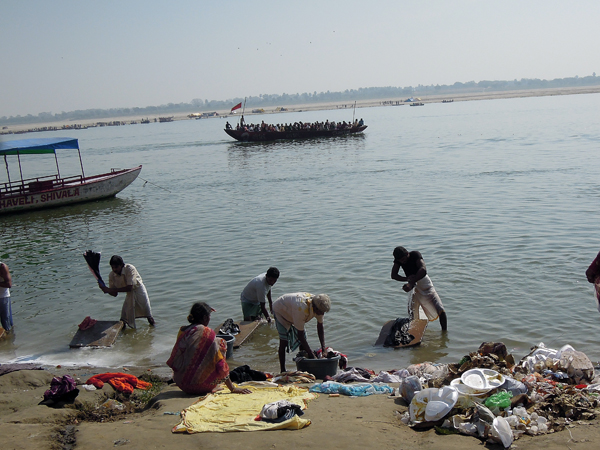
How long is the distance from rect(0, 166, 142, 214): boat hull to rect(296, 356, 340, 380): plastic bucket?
61.0ft

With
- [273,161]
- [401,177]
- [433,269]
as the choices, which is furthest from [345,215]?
[273,161]

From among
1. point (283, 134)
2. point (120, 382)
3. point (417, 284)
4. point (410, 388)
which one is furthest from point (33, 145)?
point (283, 134)

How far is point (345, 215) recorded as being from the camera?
18578mm

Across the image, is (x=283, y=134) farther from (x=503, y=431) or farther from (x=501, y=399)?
(x=503, y=431)

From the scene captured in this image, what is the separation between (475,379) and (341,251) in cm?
857

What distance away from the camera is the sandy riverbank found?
468 centimetres

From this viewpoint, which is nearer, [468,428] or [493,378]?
[468,428]

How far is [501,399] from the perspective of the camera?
513cm

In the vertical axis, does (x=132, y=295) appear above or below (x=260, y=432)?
below

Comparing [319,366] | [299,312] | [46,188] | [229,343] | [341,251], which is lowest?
[341,251]

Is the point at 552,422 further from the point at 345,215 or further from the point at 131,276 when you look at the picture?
the point at 345,215

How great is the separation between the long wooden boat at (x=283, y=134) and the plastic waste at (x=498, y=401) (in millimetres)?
Result: 44931

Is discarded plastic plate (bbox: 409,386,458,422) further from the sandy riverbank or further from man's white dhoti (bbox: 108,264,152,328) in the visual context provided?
man's white dhoti (bbox: 108,264,152,328)

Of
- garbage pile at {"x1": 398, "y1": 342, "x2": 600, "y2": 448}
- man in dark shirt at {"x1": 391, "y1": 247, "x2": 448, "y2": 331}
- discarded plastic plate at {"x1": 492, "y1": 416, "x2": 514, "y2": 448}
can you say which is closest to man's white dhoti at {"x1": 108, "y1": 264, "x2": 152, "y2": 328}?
man in dark shirt at {"x1": 391, "y1": 247, "x2": 448, "y2": 331}
